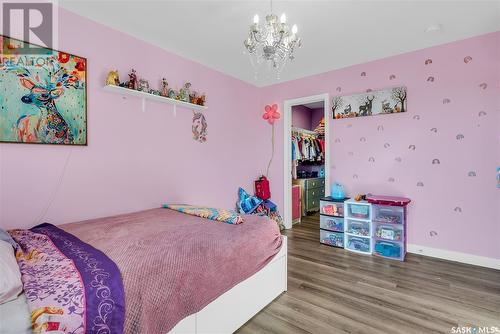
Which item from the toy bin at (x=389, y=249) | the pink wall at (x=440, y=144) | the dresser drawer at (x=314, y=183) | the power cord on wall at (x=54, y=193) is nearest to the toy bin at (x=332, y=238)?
the toy bin at (x=389, y=249)

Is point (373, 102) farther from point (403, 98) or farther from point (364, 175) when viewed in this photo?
point (364, 175)

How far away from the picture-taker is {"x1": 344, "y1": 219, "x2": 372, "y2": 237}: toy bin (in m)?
3.08

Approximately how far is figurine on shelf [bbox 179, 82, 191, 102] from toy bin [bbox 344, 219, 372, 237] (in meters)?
2.63

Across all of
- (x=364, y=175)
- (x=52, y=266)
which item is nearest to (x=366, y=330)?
(x=52, y=266)

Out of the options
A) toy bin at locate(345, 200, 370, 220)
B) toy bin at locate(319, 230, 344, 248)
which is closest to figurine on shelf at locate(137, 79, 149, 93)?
toy bin at locate(345, 200, 370, 220)

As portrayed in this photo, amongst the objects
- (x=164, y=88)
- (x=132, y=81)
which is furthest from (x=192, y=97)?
(x=132, y=81)

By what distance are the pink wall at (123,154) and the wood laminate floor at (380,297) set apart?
66.0 inches

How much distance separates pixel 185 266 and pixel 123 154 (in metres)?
1.64

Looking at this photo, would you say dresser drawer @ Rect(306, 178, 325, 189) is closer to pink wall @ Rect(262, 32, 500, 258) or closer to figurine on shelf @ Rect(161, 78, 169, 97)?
pink wall @ Rect(262, 32, 500, 258)

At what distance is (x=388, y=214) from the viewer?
3.08 metres

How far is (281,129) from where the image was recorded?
13.7 ft

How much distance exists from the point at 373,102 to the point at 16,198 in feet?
12.9

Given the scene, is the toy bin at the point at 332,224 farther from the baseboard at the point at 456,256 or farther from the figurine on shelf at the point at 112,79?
the figurine on shelf at the point at 112,79

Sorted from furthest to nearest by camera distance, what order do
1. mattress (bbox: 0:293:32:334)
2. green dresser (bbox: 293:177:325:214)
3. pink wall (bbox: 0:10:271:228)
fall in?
green dresser (bbox: 293:177:325:214)
pink wall (bbox: 0:10:271:228)
mattress (bbox: 0:293:32:334)
